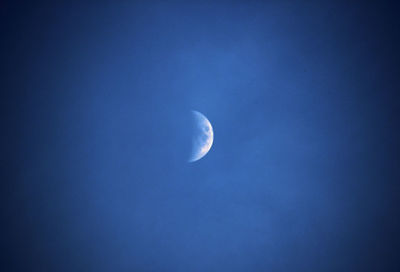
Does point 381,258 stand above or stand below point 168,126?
below

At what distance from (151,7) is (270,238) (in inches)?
200

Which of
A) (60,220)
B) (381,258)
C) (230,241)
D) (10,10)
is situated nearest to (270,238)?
(230,241)

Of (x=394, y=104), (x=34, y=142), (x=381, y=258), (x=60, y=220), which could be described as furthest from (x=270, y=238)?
(x=34, y=142)

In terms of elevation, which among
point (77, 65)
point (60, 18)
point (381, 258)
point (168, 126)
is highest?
point (60, 18)

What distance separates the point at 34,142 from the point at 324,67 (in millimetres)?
5761

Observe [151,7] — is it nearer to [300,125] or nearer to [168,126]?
[168,126]

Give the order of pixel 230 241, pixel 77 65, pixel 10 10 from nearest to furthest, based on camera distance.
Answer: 1. pixel 10 10
2. pixel 77 65
3. pixel 230 241

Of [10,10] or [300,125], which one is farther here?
[300,125]

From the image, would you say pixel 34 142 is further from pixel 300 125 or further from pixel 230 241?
pixel 300 125

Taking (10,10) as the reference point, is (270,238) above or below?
below

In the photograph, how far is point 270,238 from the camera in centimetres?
551

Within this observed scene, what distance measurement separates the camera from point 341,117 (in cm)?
527

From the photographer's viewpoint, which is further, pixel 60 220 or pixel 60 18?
pixel 60 220

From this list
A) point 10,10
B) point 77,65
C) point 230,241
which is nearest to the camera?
point 10,10
